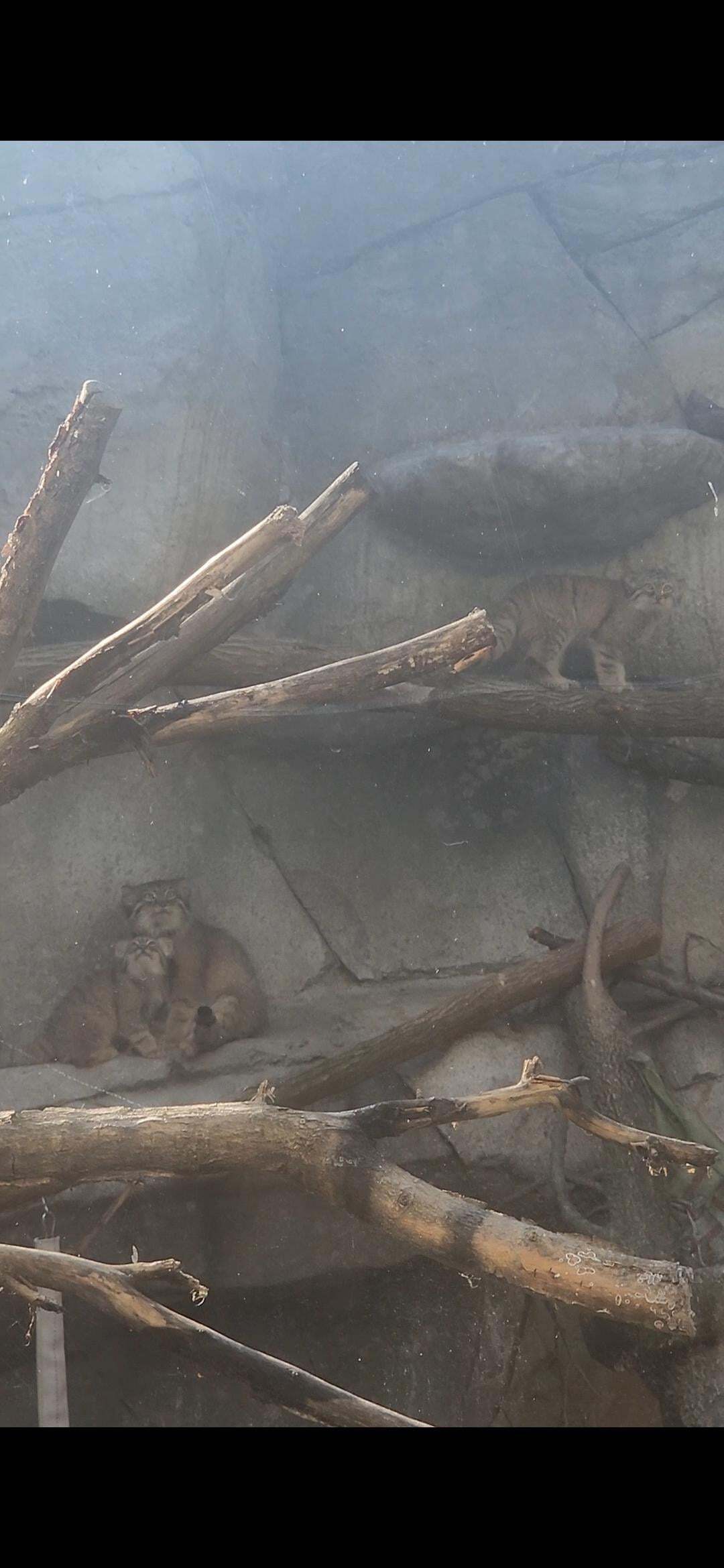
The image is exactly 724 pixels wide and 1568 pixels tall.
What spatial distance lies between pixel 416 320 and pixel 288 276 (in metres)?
1.07

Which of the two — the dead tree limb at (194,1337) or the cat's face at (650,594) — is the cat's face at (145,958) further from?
the cat's face at (650,594)

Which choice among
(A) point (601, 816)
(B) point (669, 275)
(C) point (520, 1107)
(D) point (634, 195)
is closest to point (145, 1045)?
(C) point (520, 1107)

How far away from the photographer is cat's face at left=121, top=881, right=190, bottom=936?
20.2ft

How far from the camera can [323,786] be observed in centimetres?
700

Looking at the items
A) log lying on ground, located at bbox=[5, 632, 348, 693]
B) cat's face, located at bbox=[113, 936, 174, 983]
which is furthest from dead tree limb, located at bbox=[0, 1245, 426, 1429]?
log lying on ground, located at bbox=[5, 632, 348, 693]

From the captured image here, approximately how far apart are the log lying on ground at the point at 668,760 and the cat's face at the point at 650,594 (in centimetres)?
94

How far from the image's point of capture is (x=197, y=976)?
6.20 meters

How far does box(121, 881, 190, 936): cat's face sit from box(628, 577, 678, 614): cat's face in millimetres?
3394

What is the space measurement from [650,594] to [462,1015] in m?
3.06

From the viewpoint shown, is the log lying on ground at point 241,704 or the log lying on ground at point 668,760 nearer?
the log lying on ground at point 241,704

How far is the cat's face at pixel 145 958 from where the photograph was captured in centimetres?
599

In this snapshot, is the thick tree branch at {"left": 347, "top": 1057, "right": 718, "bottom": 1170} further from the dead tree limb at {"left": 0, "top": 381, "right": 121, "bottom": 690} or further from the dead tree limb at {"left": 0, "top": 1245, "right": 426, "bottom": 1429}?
the dead tree limb at {"left": 0, "top": 381, "right": 121, "bottom": 690}

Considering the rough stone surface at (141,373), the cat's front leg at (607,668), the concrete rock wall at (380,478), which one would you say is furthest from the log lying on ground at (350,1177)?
the cat's front leg at (607,668)

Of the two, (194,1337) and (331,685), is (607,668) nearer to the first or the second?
(331,685)
